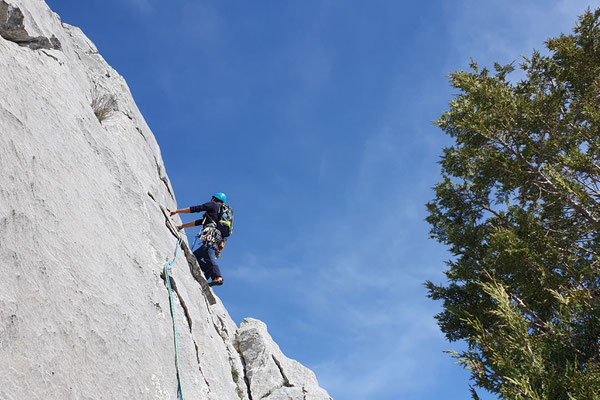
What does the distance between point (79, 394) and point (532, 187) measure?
13013mm

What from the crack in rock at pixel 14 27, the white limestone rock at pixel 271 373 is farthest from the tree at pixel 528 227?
the crack in rock at pixel 14 27

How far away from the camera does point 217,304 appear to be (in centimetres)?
1245

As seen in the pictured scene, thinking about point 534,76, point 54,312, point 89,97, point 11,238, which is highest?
point 534,76

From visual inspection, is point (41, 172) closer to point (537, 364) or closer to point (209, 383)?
point (209, 383)

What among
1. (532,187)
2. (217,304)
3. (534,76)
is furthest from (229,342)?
(534,76)

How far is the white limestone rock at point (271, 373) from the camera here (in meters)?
11.1

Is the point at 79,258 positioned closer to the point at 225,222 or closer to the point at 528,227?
the point at 225,222

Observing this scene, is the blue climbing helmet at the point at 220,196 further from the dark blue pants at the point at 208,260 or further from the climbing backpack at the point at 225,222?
the dark blue pants at the point at 208,260

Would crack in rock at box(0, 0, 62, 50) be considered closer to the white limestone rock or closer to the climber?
the climber

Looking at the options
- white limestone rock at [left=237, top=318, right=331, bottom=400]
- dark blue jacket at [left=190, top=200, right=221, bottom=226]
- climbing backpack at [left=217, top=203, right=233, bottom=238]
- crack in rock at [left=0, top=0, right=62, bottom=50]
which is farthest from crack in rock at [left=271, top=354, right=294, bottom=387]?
crack in rock at [left=0, top=0, right=62, bottom=50]

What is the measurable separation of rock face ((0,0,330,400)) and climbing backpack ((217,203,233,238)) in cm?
153

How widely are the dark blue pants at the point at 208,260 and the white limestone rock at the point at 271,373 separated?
212cm

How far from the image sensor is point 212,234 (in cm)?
1173

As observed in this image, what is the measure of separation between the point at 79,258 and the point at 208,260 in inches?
225
